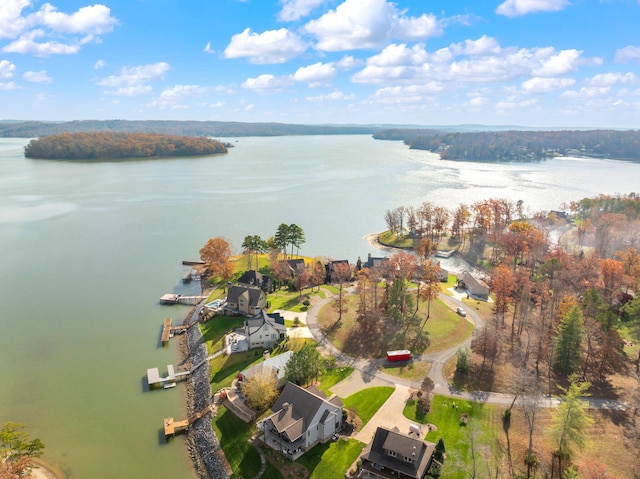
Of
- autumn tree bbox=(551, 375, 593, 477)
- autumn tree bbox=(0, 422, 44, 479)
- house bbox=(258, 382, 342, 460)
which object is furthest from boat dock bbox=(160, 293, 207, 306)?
autumn tree bbox=(551, 375, 593, 477)

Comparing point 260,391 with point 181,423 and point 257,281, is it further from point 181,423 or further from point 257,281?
point 257,281

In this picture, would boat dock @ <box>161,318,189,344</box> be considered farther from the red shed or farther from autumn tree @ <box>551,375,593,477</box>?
autumn tree @ <box>551,375,593,477</box>

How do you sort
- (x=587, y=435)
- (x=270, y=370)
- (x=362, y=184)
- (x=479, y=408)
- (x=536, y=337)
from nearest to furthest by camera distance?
(x=587, y=435) → (x=479, y=408) → (x=270, y=370) → (x=536, y=337) → (x=362, y=184)

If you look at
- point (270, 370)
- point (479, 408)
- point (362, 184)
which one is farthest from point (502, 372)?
point (362, 184)

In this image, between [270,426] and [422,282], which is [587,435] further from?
[422,282]

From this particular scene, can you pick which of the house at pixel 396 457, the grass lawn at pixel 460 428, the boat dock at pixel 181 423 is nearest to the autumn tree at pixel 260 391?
the boat dock at pixel 181 423

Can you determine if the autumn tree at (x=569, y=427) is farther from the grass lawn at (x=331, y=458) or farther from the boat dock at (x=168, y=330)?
the boat dock at (x=168, y=330)

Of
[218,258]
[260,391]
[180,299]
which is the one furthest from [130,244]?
[260,391]
